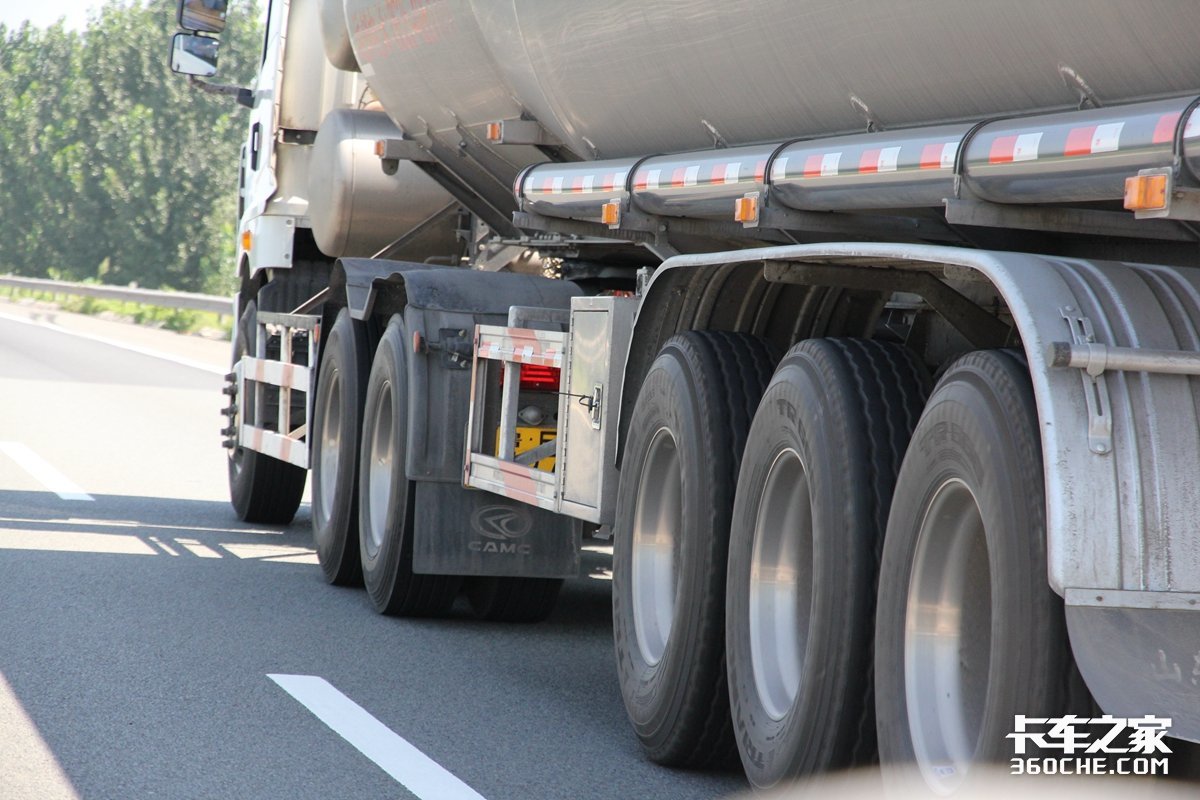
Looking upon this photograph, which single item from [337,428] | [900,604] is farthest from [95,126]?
[900,604]

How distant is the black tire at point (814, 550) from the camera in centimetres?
446

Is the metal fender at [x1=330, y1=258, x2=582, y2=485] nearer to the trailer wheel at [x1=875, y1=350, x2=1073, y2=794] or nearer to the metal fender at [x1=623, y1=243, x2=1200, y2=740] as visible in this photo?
the trailer wheel at [x1=875, y1=350, x2=1073, y2=794]

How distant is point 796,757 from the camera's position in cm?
455

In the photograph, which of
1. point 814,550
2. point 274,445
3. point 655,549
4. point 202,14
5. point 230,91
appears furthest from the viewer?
point 230,91

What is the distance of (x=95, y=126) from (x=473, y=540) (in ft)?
279

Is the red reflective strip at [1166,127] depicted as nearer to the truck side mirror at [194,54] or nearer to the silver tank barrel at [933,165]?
the silver tank barrel at [933,165]

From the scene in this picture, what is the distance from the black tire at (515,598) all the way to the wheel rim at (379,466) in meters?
0.58

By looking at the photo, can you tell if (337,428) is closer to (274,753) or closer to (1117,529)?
(274,753)

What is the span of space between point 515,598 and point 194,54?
16.0 feet

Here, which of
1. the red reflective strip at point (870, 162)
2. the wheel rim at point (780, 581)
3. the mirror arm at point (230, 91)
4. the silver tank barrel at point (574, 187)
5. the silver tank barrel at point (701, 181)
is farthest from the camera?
the mirror arm at point (230, 91)

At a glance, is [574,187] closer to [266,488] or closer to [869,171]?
[869,171]

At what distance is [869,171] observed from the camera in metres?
4.72

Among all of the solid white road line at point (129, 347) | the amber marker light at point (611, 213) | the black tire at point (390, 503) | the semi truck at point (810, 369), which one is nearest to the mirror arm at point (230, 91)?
the semi truck at point (810, 369)

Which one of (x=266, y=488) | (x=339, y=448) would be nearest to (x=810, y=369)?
(x=339, y=448)
